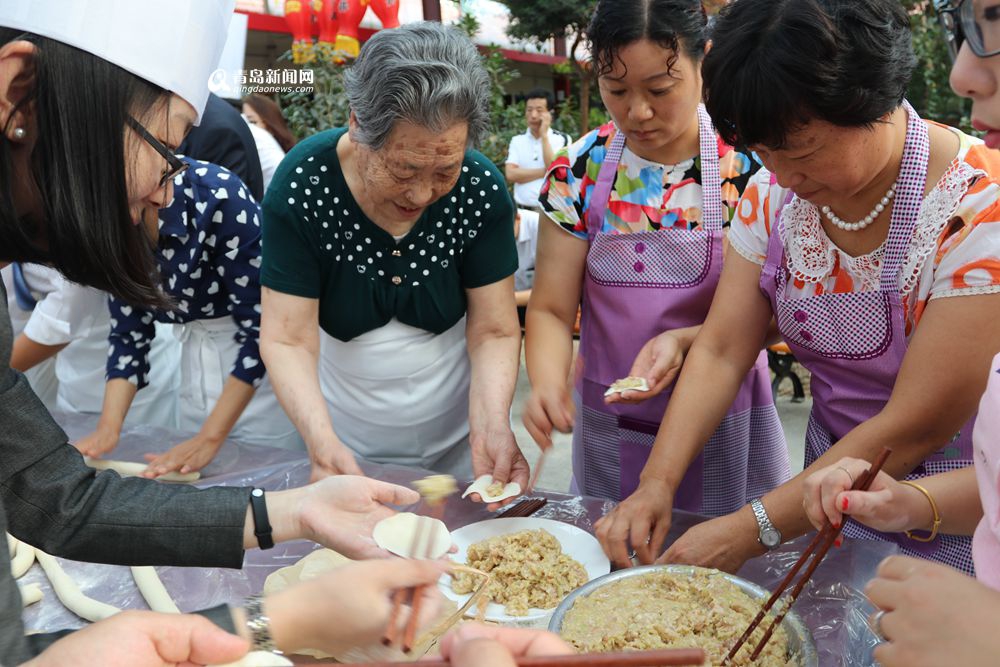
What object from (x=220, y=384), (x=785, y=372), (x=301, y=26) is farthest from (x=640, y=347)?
(x=301, y=26)

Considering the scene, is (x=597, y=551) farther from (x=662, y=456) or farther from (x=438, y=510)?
(x=438, y=510)

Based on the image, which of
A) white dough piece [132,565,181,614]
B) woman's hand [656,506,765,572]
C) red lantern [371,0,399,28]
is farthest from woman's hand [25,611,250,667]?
red lantern [371,0,399,28]

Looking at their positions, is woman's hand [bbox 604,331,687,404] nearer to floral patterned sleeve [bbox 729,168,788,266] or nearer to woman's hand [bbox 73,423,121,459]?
floral patterned sleeve [bbox 729,168,788,266]

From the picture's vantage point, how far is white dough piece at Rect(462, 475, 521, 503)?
69.0 inches

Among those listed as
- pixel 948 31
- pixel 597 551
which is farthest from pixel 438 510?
pixel 948 31

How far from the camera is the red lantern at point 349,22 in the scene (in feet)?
19.2

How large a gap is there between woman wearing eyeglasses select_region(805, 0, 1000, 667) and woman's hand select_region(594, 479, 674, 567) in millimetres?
370

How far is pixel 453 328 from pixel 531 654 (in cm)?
150

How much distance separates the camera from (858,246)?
163 cm

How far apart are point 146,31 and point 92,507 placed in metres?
0.76

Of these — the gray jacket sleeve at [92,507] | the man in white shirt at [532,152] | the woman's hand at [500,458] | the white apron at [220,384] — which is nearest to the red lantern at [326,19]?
the man in white shirt at [532,152]

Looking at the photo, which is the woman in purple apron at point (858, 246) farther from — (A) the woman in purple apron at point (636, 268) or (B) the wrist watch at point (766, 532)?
(A) the woman in purple apron at point (636, 268)

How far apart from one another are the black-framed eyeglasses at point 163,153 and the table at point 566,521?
67 cm

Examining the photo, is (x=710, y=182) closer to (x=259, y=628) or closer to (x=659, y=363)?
(x=659, y=363)
